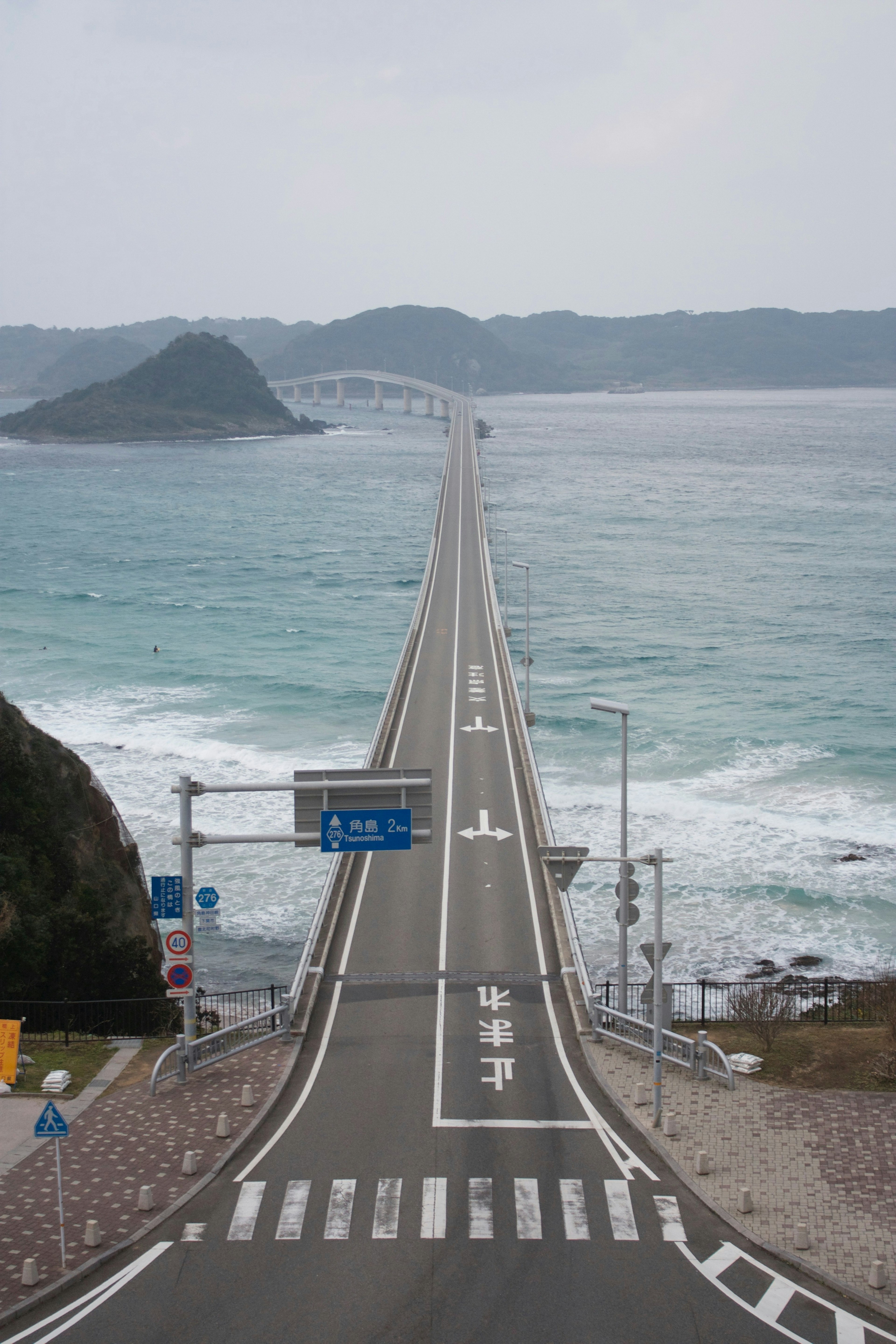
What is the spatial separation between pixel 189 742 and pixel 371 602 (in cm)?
4187

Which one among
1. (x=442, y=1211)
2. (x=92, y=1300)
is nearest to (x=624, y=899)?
(x=442, y=1211)

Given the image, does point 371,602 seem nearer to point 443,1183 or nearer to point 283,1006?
point 283,1006

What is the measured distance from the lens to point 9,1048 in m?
19.5

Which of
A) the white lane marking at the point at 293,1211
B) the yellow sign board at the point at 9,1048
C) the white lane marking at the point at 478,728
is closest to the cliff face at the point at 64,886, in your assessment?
the yellow sign board at the point at 9,1048

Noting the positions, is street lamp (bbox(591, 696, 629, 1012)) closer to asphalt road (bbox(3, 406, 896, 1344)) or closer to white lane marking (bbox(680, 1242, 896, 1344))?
asphalt road (bbox(3, 406, 896, 1344))

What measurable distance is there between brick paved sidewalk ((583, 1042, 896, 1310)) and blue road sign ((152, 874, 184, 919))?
335 inches

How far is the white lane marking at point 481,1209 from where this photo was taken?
1666 cm

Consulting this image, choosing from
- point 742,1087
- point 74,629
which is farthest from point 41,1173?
point 74,629

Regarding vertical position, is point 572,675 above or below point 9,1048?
below

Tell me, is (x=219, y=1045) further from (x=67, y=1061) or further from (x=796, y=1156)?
(x=796, y=1156)

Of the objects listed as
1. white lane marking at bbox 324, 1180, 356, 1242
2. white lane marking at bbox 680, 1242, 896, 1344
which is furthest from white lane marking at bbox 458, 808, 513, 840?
white lane marking at bbox 680, 1242, 896, 1344

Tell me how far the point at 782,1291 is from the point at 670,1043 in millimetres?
7769

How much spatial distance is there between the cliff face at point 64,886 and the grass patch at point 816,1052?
13.1 meters

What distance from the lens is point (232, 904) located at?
4150 cm
